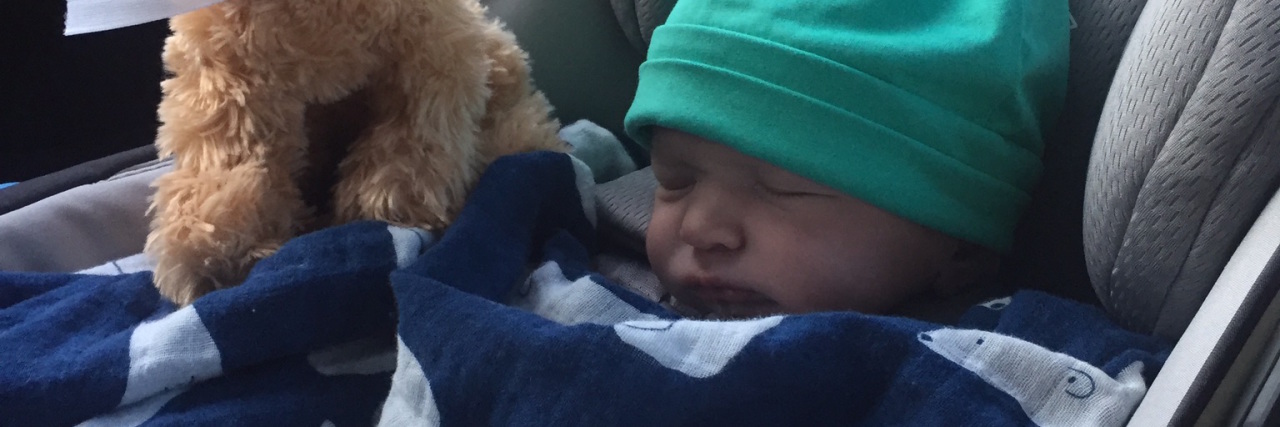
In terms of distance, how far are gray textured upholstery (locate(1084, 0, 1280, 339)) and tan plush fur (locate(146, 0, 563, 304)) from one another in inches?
18.2

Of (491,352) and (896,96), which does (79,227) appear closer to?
(491,352)

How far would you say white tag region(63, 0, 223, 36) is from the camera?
674mm

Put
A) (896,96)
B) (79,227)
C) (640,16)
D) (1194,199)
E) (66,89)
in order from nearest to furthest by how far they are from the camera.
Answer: (1194,199) < (896,96) < (79,227) < (640,16) < (66,89)

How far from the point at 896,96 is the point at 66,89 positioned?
1.01 metres

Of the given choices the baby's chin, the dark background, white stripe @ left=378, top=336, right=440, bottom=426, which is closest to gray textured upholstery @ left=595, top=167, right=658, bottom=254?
the baby's chin

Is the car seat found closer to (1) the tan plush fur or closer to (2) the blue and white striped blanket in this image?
(2) the blue and white striped blanket

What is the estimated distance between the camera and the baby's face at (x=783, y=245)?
0.70m

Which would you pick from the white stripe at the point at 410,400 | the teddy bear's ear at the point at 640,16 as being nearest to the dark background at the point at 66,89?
the teddy bear's ear at the point at 640,16

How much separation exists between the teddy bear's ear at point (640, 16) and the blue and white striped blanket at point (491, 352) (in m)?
0.24

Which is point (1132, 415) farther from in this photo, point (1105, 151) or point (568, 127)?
point (568, 127)

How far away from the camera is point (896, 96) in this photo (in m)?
0.68

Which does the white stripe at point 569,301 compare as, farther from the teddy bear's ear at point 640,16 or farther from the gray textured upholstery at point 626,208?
the teddy bear's ear at point 640,16

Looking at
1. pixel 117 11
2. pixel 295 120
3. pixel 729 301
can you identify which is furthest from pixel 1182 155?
pixel 117 11

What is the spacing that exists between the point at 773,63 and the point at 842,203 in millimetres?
117
